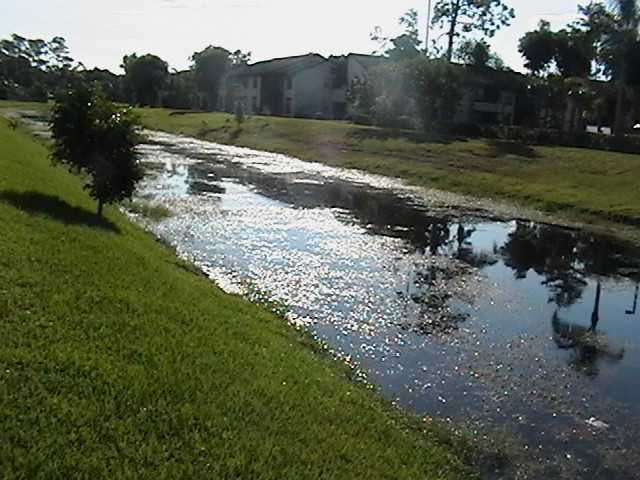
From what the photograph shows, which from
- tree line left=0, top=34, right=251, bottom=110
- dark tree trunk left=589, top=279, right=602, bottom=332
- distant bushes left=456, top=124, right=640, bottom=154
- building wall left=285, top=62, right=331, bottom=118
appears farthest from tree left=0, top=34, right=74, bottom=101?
dark tree trunk left=589, top=279, right=602, bottom=332

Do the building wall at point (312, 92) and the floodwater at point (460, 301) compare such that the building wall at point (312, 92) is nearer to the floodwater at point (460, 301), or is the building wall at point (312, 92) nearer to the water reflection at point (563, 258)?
the floodwater at point (460, 301)

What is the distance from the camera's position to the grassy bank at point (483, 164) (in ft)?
98.9

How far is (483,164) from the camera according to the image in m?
41.4

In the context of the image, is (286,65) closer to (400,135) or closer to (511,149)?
(400,135)

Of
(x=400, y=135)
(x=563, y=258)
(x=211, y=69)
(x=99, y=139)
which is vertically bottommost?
(x=563, y=258)

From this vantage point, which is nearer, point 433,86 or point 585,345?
point 585,345

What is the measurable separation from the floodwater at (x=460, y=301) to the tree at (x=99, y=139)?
6.95 feet

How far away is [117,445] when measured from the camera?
5090 millimetres

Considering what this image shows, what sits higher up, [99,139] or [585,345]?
[99,139]

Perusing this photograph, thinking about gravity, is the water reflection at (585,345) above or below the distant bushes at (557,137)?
below

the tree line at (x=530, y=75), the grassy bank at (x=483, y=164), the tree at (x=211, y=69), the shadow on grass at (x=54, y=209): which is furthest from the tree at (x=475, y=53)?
the shadow on grass at (x=54, y=209)

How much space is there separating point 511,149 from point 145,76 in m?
70.0

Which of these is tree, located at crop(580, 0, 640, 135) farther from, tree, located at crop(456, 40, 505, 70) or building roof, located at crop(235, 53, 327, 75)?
building roof, located at crop(235, 53, 327, 75)

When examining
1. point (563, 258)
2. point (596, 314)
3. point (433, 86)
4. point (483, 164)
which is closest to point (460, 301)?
point (596, 314)
